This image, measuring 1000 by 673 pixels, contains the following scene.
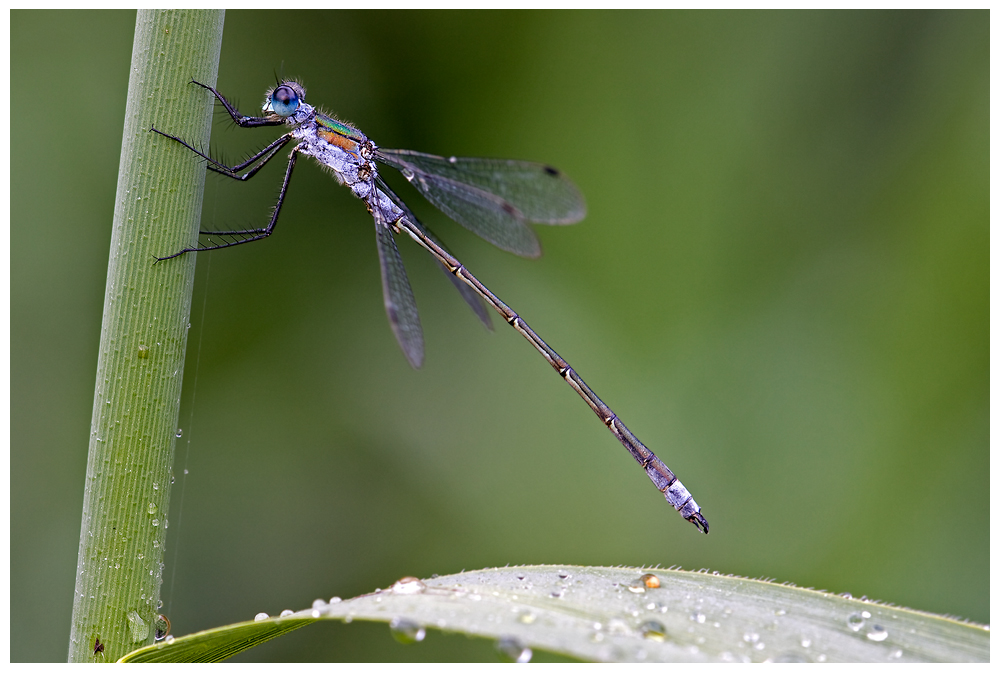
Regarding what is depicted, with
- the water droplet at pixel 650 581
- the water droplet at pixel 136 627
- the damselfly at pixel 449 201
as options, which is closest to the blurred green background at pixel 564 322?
the damselfly at pixel 449 201

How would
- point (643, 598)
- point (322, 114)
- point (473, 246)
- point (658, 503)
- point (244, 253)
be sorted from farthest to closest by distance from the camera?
point (473, 246)
point (244, 253)
point (658, 503)
point (322, 114)
point (643, 598)

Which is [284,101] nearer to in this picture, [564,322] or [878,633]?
[564,322]

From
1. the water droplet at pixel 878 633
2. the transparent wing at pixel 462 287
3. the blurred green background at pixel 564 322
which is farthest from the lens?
the transparent wing at pixel 462 287

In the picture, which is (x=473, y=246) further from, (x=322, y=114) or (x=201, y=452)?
(x=201, y=452)

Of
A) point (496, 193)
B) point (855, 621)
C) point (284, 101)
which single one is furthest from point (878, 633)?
point (284, 101)

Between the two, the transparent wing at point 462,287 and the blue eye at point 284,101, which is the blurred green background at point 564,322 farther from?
the blue eye at point 284,101

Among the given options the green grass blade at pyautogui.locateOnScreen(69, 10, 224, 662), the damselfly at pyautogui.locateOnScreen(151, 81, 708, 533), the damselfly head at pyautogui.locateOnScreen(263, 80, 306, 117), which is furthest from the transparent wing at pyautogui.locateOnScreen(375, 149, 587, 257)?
the green grass blade at pyautogui.locateOnScreen(69, 10, 224, 662)

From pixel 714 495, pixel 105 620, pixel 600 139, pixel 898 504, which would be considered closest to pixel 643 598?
pixel 105 620
